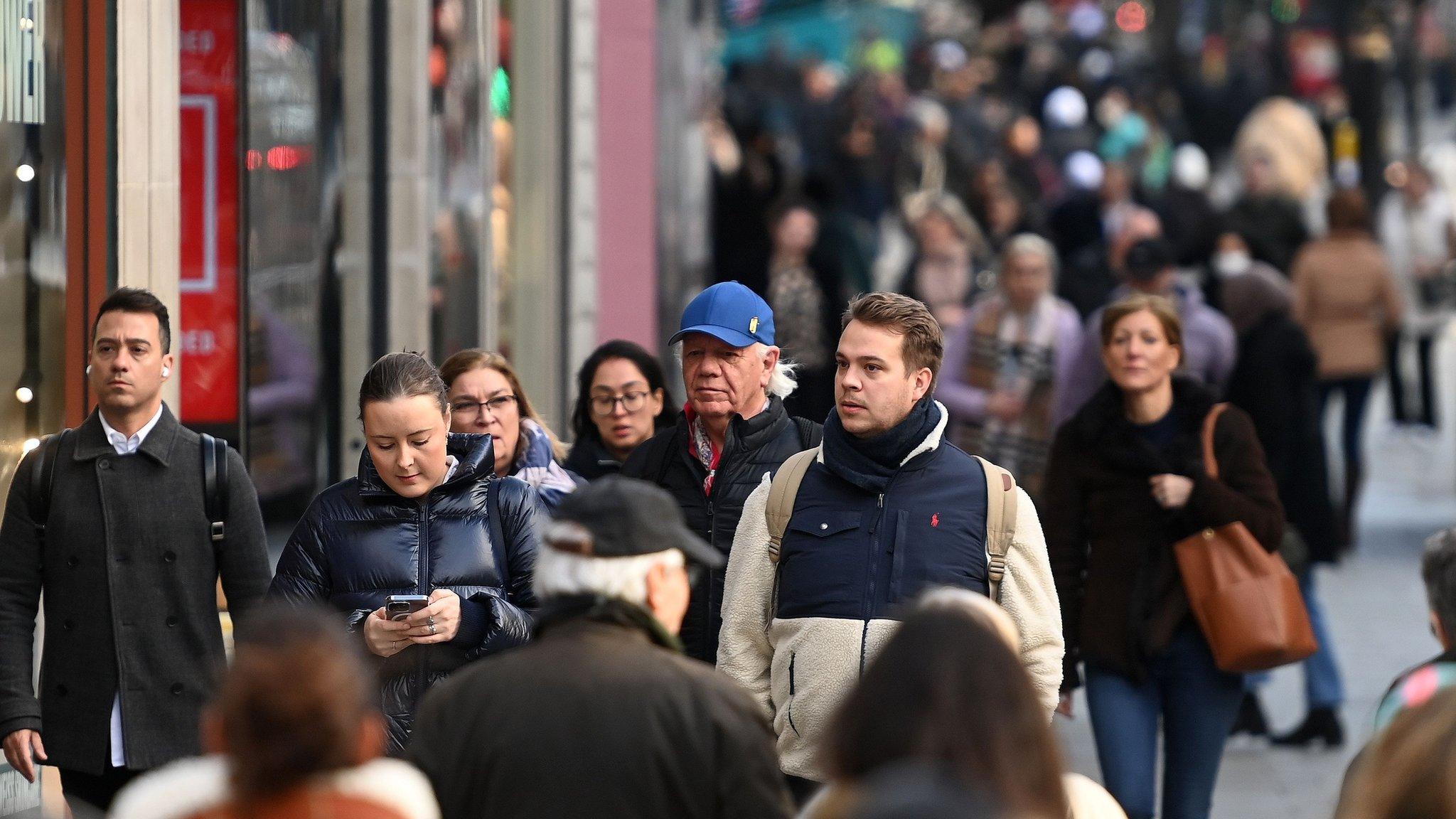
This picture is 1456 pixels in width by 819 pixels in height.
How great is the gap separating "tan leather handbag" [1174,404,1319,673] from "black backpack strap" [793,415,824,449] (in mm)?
1427

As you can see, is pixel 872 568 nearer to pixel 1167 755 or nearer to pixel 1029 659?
pixel 1029 659

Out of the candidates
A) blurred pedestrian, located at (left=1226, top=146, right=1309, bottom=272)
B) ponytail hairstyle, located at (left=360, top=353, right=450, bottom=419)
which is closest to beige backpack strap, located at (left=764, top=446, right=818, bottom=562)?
ponytail hairstyle, located at (left=360, top=353, right=450, bottom=419)

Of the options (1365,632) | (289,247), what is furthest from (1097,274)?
(289,247)

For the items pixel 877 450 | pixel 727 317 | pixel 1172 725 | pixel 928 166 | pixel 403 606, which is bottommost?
pixel 1172 725

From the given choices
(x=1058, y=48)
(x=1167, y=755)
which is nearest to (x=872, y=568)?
(x=1167, y=755)

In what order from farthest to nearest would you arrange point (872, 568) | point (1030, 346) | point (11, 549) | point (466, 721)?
→ 1. point (1030, 346)
2. point (11, 549)
3. point (872, 568)
4. point (466, 721)

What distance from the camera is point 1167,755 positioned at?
667cm

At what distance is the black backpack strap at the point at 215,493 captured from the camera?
5.64 meters

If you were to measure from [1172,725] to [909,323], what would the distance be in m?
2.10

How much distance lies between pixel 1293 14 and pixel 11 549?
3269cm

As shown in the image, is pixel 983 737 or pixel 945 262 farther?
pixel 945 262

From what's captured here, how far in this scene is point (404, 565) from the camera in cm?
502

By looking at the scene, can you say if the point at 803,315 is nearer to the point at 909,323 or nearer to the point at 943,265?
the point at 943,265

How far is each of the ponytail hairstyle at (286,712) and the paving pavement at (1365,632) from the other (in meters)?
2.90
